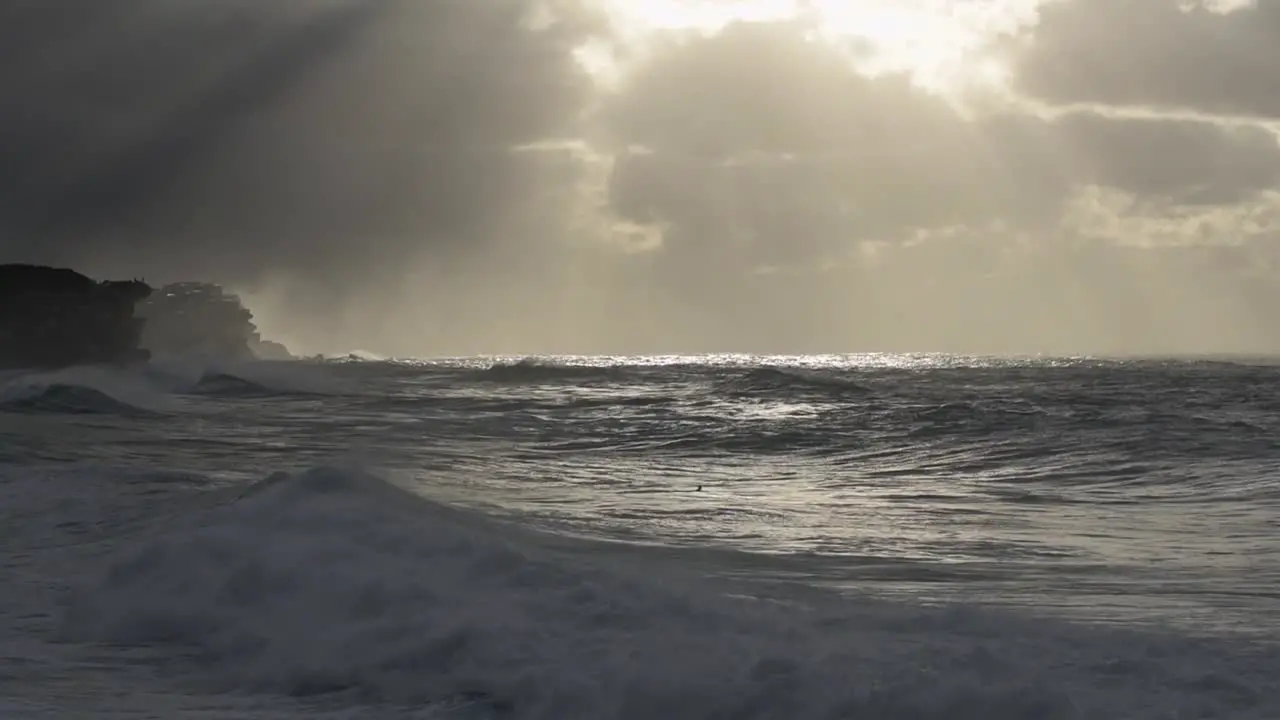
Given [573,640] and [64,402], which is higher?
[64,402]

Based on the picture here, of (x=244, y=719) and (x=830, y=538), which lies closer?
(x=244, y=719)

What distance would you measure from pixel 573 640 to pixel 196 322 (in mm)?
119888

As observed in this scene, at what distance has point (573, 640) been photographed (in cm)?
754

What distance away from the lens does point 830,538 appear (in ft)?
39.3

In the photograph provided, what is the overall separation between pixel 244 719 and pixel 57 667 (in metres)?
2.03

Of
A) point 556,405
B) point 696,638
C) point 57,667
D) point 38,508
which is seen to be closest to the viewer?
point 696,638

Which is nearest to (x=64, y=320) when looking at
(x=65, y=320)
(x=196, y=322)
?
(x=65, y=320)

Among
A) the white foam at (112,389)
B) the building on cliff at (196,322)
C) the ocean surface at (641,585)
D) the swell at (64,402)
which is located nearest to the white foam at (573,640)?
the ocean surface at (641,585)

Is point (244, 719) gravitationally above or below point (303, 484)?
below

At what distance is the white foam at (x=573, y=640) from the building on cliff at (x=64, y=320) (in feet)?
251

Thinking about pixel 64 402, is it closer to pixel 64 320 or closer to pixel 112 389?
pixel 112 389

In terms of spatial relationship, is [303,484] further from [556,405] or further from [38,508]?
[556,405]

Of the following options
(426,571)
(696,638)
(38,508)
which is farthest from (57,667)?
(38,508)

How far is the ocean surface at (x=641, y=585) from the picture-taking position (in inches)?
263
